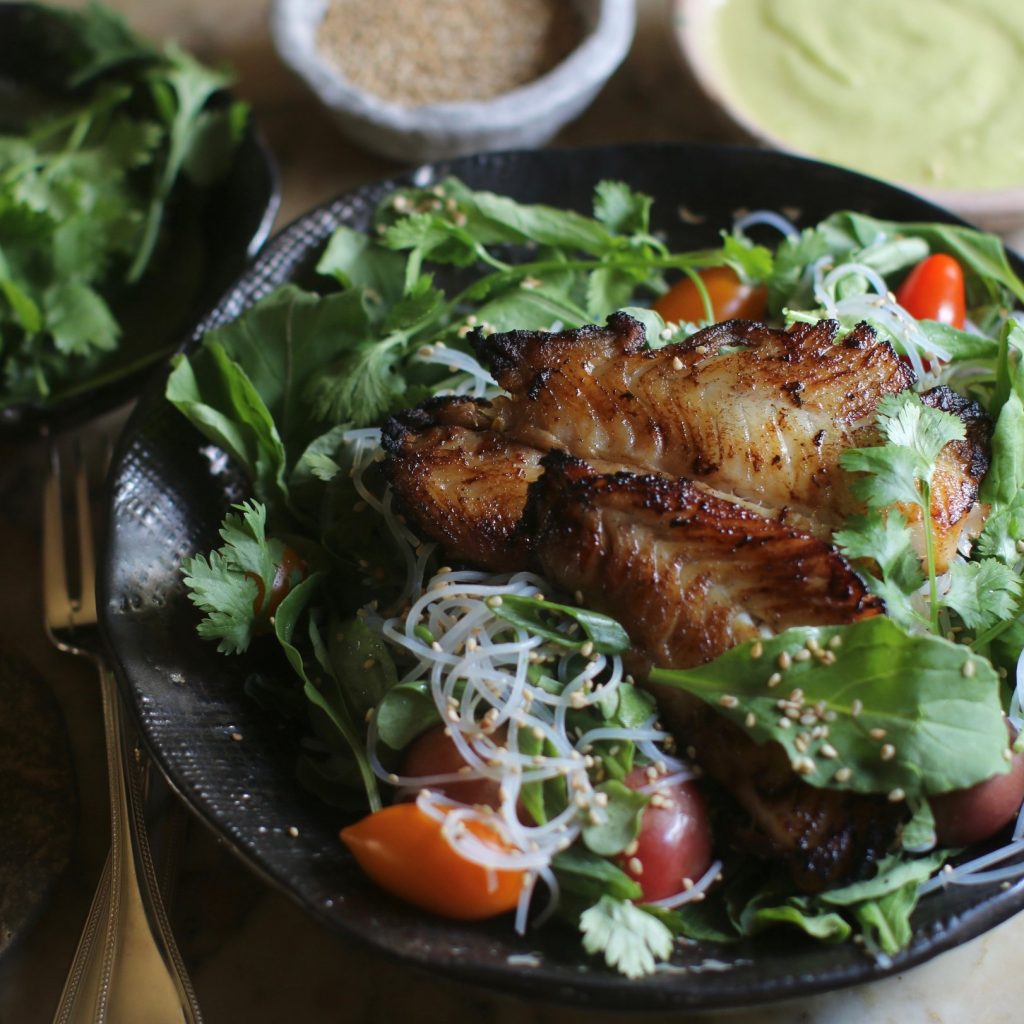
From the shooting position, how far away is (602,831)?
7.34 feet

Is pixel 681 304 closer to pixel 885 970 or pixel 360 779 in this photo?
pixel 360 779

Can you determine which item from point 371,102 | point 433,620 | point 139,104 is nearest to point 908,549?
point 433,620

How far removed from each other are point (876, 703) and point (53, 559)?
2.44 metres

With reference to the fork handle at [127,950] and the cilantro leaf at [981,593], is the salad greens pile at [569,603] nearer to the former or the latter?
the cilantro leaf at [981,593]

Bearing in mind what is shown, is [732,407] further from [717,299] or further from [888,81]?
[888,81]

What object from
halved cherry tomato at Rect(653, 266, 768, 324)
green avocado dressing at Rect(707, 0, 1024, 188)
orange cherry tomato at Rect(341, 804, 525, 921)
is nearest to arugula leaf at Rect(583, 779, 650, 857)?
orange cherry tomato at Rect(341, 804, 525, 921)

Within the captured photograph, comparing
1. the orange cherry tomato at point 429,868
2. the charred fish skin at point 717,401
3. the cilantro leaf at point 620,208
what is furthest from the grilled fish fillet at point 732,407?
the orange cherry tomato at point 429,868

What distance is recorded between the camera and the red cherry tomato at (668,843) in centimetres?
225

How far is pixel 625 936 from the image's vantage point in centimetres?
209

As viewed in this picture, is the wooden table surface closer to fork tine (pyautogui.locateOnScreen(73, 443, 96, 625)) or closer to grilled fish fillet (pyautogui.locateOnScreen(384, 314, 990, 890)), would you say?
fork tine (pyautogui.locateOnScreen(73, 443, 96, 625))

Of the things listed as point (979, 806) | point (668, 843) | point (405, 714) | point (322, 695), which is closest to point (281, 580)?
point (322, 695)

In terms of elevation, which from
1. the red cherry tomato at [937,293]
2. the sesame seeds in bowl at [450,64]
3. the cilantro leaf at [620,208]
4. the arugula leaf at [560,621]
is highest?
the sesame seeds in bowl at [450,64]

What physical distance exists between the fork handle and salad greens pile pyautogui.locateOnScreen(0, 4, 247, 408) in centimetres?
158

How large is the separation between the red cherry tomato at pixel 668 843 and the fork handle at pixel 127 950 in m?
1.06
